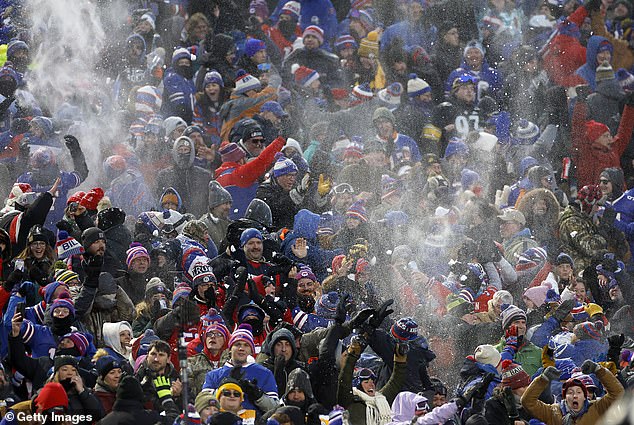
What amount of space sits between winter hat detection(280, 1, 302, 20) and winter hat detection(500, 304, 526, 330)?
702 cm

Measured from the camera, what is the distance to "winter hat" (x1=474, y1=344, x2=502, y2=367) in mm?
14758

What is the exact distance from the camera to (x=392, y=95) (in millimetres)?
20672

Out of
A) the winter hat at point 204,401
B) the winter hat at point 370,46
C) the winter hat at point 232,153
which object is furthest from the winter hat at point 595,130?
the winter hat at point 204,401

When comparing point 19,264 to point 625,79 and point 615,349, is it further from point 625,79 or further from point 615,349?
point 625,79

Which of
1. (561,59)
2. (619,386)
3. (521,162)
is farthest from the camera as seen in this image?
(561,59)

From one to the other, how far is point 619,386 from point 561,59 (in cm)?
882

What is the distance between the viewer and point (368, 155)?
19.1 m

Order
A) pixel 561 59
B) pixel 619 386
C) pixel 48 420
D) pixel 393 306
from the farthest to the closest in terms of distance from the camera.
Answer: pixel 561 59 → pixel 393 306 → pixel 619 386 → pixel 48 420

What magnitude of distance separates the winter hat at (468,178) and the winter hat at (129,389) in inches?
312

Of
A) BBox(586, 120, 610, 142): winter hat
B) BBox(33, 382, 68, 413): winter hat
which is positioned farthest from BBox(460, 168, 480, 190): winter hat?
BBox(33, 382, 68, 413): winter hat

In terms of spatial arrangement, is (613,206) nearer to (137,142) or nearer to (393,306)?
(393,306)

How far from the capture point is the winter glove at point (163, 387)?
40.9ft

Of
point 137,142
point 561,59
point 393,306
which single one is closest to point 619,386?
point 393,306

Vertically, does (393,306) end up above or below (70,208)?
below
